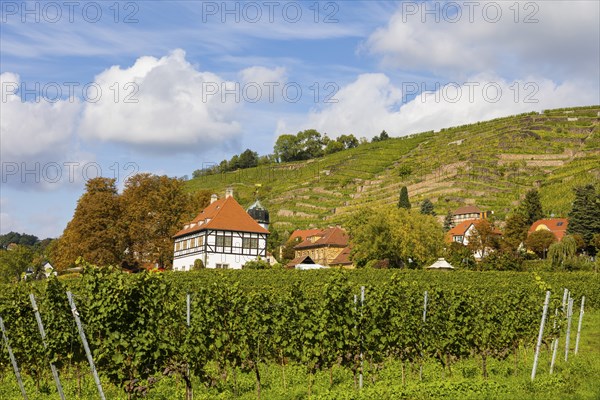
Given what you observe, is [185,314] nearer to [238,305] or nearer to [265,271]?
[238,305]

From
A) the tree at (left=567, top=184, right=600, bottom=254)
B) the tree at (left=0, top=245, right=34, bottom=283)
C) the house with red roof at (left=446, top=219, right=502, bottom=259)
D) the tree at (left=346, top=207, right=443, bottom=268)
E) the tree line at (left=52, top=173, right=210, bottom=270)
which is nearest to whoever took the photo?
the tree at (left=346, top=207, right=443, bottom=268)

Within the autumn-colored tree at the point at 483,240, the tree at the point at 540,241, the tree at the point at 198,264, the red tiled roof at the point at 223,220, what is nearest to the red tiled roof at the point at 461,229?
the tree at the point at 540,241

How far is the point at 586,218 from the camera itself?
84.4 m

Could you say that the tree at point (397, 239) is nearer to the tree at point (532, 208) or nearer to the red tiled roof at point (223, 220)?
the red tiled roof at point (223, 220)

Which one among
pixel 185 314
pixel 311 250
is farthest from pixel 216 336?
pixel 311 250

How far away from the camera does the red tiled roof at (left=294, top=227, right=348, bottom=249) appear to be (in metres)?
103

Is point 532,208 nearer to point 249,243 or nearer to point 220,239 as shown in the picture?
point 249,243

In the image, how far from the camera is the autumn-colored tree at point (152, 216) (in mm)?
71938

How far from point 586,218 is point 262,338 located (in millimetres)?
75110

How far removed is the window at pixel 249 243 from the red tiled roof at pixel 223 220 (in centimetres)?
99

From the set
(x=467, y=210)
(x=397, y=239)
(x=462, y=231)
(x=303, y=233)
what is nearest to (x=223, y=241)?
(x=397, y=239)

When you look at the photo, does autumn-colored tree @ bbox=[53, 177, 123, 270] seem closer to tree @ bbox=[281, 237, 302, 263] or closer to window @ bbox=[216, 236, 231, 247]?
window @ bbox=[216, 236, 231, 247]

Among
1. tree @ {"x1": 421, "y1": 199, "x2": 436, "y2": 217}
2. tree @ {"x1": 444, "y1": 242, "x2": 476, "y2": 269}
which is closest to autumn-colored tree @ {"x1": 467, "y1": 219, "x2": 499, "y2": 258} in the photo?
tree @ {"x1": 444, "y1": 242, "x2": 476, "y2": 269}

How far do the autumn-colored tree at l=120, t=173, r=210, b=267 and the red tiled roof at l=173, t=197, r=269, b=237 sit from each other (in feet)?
7.78
